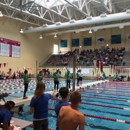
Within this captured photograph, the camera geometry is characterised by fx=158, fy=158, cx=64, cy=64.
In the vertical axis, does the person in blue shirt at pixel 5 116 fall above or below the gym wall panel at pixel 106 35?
below

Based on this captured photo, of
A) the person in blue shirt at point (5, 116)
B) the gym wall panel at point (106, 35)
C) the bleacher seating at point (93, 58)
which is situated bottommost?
the person in blue shirt at point (5, 116)

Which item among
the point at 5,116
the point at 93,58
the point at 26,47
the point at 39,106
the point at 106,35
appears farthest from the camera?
the point at 106,35

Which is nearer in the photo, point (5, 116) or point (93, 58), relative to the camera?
point (5, 116)

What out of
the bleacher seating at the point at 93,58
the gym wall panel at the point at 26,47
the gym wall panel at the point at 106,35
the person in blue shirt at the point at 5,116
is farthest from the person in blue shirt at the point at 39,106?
the gym wall panel at the point at 106,35

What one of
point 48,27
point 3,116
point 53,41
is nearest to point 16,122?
point 3,116

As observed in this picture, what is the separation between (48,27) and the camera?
1908 centimetres

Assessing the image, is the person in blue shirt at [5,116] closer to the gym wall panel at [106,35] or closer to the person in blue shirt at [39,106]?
the person in blue shirt at [39,106]

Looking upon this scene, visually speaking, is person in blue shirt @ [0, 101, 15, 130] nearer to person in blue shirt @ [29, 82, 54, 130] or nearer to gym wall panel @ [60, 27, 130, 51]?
person in blue shirt @ [29, 82, 54, 130]

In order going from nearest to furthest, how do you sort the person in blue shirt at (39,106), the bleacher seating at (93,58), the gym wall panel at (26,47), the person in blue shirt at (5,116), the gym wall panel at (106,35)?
the person in blue shirt at (5,116), the person in blue shirt at (39,106), the gym wall panel at (26,47), the bleacher seating at (93,58), the gym wall panel at (106,35)

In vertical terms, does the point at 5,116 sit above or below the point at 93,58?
below

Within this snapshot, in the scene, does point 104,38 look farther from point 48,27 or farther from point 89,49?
point 48,27

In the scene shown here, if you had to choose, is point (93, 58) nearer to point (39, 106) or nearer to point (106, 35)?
point (106, 35)

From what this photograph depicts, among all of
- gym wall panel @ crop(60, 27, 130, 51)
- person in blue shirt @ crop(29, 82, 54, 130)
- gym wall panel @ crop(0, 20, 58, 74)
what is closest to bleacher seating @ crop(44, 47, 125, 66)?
gym wall panel @ crop(60, 27, 130, 51)

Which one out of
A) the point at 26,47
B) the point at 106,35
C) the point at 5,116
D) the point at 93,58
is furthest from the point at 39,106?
the point at 106,35
